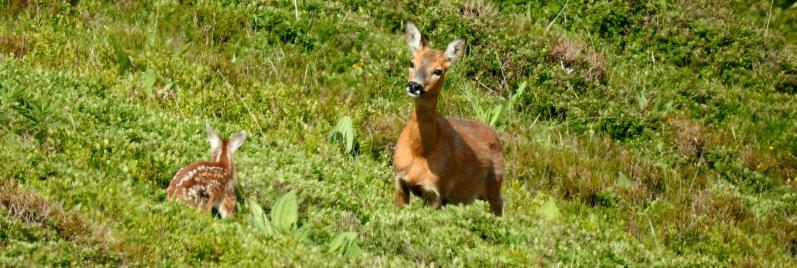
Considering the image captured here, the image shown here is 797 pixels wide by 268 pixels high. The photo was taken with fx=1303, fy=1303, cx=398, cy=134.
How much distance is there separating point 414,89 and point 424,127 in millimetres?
464

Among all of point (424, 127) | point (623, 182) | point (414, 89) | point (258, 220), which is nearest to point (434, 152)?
point (424, 127)

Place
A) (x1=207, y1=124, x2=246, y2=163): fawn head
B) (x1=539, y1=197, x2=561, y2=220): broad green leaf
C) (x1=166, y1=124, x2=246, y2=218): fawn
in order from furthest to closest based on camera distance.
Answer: (x1=539, y1=197, x2=561, y2=220): broad green leaf
(x1=207, y1=124, x2=246, y2=163): fawn head
(x1=166, y1=124, x2=246, y2=218): fawn

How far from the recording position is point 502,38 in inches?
662

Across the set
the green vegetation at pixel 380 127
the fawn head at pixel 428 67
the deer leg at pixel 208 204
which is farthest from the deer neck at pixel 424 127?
the deer leg at pixel 208 204

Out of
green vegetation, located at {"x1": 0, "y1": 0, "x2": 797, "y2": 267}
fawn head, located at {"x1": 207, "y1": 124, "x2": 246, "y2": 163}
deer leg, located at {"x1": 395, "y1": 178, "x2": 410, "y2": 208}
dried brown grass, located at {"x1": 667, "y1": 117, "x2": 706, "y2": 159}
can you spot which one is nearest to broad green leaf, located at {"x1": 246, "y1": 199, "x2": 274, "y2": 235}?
green vegetation, located at {"x1": 0, "y1": 0, "x2": 797, "y2": 267}

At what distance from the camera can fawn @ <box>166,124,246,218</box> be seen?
9.27 m

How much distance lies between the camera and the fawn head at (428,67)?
10.7m

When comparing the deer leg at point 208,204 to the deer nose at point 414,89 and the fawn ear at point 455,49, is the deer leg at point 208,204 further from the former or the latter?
the fawn ear at point 455,49

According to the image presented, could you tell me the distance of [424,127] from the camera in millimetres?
10945

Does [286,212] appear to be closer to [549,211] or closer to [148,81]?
[549,211]

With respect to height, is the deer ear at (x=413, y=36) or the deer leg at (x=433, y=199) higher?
the deer ear at (x=413, y=36)

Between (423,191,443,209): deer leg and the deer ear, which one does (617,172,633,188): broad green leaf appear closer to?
the deer ear

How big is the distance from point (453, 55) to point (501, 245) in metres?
1.97

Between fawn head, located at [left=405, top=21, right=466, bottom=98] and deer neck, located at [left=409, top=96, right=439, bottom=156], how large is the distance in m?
0.11
